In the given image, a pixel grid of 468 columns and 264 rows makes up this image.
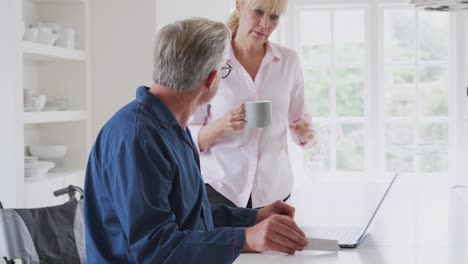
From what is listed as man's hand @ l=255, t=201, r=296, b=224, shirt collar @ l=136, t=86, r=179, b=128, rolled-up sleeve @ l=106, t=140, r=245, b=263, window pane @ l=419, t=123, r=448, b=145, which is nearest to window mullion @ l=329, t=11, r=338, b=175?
window pane @ l=419, t=123, r=448, b=145

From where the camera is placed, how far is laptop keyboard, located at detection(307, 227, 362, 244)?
6.41 feet

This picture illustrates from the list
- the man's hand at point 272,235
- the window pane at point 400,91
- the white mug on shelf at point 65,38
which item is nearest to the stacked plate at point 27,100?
the white mug on shelf at point 65,38

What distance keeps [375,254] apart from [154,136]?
71cm

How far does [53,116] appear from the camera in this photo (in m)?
4.03

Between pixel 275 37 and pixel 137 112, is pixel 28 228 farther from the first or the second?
pixel 275 37

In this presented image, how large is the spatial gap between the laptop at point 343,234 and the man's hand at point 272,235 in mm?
394

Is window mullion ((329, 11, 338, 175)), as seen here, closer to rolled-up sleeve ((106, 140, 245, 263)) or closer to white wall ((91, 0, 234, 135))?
white wall ((91, 0, 234, 135))

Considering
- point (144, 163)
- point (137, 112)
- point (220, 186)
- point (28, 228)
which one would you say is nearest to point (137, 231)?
point (144, 163)

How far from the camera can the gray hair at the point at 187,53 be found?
1.56 m

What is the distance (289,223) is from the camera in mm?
1546

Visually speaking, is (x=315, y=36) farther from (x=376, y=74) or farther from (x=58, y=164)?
(x=58, y=164)

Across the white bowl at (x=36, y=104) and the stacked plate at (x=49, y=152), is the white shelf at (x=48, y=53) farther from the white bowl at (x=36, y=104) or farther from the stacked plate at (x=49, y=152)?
the stacked plate at (x=49, y=152)

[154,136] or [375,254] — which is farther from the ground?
[154,136]

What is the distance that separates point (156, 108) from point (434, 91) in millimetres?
5094
